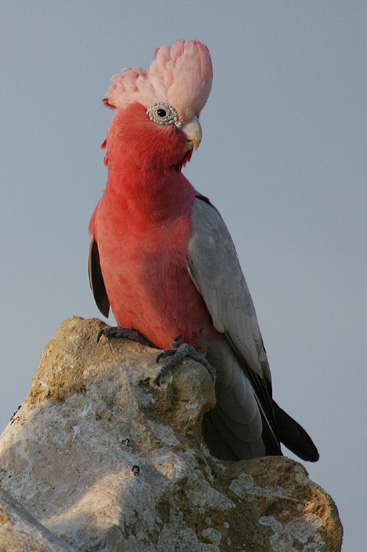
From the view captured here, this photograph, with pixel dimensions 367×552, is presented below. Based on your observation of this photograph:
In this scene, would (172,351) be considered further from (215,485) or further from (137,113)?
(137,113)

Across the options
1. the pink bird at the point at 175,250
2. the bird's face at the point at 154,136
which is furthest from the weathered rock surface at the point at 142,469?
the bird's face at the point at 154,136

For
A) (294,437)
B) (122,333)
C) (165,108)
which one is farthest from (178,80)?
(294,437)

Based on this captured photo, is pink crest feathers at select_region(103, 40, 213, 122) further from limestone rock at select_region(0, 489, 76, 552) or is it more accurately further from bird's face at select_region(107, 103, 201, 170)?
limestone rock at select_region(0, 489, 76, 552)

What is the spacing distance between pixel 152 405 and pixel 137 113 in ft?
7.70

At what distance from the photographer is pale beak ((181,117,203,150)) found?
18.8 feet

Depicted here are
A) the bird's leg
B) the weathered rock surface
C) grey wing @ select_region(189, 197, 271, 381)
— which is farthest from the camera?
grey wing @ select_region(189, 197, 271, 381)

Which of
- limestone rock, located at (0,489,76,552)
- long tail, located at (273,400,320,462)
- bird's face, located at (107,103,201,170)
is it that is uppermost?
bird's face, located at (107,103,201,170)

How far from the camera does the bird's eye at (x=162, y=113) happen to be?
5.74 metres

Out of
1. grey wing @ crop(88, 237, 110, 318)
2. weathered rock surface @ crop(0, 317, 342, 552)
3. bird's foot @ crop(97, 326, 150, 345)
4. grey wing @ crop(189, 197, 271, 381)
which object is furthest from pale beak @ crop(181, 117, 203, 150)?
weathered rock surface @ crop(0, 317, 342, 552)

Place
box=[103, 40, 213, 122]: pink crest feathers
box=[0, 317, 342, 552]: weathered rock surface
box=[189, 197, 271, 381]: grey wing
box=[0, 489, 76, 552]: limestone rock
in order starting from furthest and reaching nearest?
1. box=[189, 197, 271, 381]: grey wing
2. box=[103, 40, 213, 122]: pink crest feathers
3. box=[0, 317, 342, 552]: weathered rock surface
4. box=[0, 489, 76, 552]: limestone rock

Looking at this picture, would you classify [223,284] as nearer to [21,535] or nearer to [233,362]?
[233,362]

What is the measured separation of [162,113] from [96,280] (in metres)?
1.77

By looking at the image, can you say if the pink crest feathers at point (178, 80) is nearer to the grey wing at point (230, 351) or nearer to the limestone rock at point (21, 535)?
the grey wing at point (230, 351)

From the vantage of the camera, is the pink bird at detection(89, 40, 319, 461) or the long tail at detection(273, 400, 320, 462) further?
the long tail at detection(273, 400, 320, 462)
